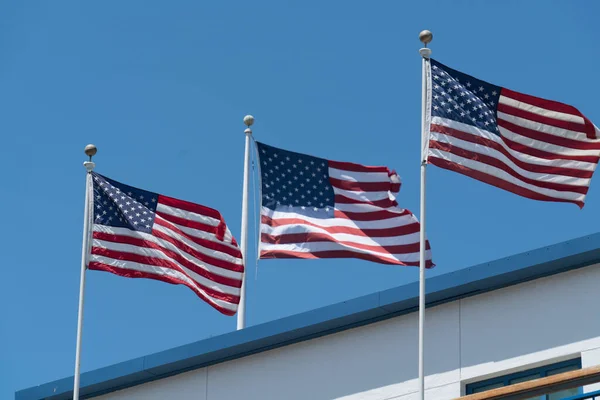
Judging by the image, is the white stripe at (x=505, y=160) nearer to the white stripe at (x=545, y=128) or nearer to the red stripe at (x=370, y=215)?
the white stripe at (x=545, y=128)

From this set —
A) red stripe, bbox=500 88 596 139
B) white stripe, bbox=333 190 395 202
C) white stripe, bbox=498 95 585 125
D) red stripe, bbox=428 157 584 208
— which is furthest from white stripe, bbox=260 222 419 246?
red stripe, bbox=500 88 596 139

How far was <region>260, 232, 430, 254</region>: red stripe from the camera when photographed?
22.1 m

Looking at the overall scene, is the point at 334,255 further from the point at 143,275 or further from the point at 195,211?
the point at 143,275

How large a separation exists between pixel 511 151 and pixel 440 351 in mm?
3381

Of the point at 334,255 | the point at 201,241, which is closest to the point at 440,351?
the point at 334,255

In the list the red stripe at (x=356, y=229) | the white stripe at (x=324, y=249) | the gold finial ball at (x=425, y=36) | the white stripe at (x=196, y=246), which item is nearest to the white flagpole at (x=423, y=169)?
the gold finial ball at (x=425, y=36)

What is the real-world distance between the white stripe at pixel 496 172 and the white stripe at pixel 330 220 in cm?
183

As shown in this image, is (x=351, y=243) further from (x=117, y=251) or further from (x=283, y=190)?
(x=117, y=251)

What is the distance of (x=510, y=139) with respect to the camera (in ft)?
70.1

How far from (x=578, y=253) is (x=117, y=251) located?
7.15 m

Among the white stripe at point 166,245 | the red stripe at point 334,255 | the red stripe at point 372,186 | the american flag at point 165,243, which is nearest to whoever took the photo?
the red stripe at point 334,255

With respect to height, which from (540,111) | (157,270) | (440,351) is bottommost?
(440,351)

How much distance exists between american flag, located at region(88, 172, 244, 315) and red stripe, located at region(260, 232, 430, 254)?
1.22m

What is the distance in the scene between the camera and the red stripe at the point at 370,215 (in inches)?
885
